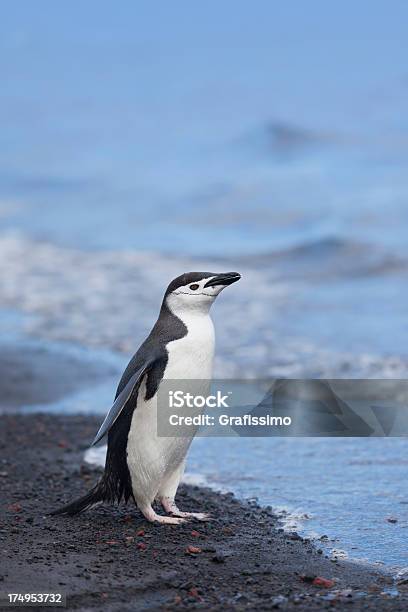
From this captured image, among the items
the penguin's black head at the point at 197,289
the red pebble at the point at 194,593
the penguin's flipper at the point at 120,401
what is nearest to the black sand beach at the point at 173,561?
the red pebble at the point at 194,593

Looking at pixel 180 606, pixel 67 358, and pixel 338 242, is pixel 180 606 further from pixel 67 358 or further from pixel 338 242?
pixel 338 242

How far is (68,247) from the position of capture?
871 inches

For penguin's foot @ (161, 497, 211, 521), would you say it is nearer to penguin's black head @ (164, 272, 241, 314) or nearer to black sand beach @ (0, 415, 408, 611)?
black sand beach @ (0, 415, 408, 611)

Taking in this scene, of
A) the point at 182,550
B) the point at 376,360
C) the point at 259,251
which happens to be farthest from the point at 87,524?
the point at 259,251

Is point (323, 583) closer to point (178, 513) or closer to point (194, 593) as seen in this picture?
point (194, 593)

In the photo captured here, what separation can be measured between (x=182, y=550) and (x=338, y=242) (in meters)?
16.3

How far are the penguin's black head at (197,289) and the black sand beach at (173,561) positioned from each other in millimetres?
→ 1034

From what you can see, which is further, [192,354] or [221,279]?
[221,279]

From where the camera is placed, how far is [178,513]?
18.0ft

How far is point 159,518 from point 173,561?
637mm

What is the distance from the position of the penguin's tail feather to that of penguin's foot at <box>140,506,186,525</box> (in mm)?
212

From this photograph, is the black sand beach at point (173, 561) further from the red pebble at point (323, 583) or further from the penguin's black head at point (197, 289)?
the penguin's black head at point (197, 289)

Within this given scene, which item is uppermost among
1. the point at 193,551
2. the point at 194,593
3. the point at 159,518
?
the point at 159,518

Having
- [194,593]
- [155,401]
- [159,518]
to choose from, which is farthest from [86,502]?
[194,593]
